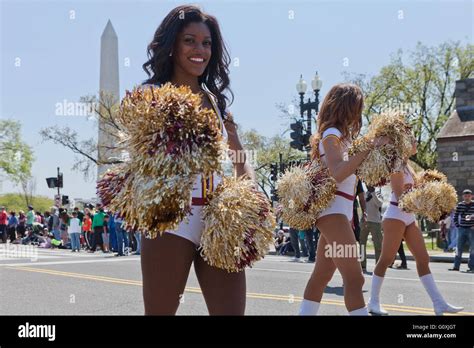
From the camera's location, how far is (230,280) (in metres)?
2.46

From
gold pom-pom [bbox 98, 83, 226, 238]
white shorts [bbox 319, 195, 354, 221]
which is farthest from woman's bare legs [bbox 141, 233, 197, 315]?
white shorts [bbox 319, 195, 354, 221]

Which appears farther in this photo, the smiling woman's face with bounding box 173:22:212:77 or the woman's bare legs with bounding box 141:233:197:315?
the smiling woman's face with bounding box 173:22:212:77

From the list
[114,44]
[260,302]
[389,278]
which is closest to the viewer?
[260,302]

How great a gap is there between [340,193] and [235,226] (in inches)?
65.7

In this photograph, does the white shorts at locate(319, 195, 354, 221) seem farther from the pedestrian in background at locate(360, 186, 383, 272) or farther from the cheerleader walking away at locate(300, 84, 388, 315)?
the pedestrian in background at locate(360, 186, 383, 272)

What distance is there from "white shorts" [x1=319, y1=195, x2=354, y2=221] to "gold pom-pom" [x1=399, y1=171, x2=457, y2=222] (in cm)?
164

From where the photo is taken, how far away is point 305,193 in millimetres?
3945

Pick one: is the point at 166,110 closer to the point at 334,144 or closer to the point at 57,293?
the point at 334,144

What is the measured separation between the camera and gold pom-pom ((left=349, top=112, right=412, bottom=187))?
3.90 meters

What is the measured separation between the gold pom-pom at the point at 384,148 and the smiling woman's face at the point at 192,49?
154 centimetres

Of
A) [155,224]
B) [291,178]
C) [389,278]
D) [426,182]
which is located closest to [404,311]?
[426,182]
